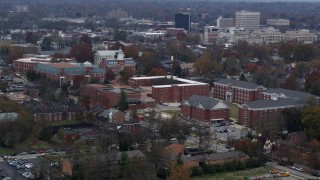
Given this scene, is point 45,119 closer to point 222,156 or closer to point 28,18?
point 222,156

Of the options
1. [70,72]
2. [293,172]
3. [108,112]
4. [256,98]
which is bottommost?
[293,172]

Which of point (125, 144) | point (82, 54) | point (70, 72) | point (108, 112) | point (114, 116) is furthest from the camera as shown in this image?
point (82, 54)

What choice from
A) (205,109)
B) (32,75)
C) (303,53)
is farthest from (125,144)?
(303,53)

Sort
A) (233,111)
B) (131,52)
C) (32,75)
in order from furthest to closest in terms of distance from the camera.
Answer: (131,52) < (32,75) < (233,111)

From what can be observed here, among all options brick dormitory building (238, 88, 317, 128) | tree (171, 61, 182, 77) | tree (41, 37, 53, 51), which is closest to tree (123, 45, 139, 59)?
tree (171, 61, 182, 77)

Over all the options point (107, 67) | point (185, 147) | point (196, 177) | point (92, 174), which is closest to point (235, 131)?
point (185, 147)

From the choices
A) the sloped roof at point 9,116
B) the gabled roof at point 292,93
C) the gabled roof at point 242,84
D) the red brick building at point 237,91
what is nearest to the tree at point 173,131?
the sloped roof at point 9,116

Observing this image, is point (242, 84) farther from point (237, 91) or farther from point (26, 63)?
point (26, 63)
